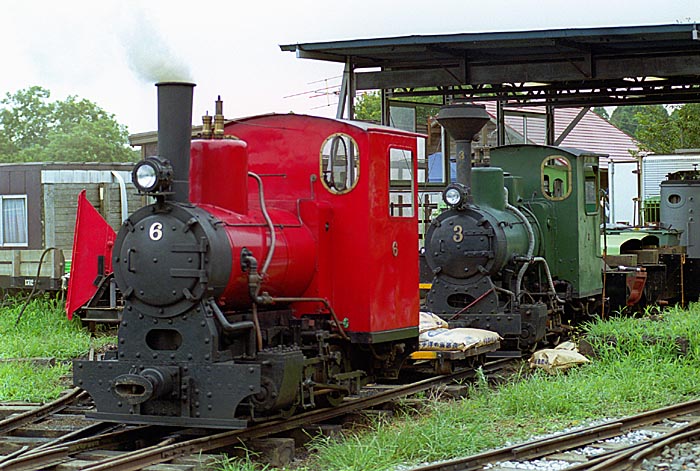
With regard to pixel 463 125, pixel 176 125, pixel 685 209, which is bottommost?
pixel 685 209

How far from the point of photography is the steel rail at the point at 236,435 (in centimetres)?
686

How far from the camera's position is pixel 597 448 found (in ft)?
26.2

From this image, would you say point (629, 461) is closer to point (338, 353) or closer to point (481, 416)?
point (481, 416)

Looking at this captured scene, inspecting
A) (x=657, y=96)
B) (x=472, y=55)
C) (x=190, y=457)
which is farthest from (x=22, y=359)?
(x=657, y=96)

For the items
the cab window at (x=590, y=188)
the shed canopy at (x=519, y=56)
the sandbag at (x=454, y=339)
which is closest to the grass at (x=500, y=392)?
the sandbag at (x=454, y=339)

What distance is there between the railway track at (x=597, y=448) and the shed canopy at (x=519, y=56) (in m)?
9.64

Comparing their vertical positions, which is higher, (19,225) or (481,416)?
(19,225)

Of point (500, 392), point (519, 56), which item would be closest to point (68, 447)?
point (500, 392)

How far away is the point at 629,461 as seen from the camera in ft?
24.1

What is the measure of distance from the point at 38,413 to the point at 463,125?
20.4ft

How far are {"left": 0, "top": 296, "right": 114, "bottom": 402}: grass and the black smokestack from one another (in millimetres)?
3511

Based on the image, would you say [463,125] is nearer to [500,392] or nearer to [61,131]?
[500,392]

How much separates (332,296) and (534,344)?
4.47 meters

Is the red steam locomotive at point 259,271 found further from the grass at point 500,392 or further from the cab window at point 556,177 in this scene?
the cab window at point 556,177
